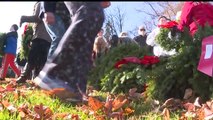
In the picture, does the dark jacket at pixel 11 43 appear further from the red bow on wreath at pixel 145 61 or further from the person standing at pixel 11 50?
the red bow on wreath at pixel 145 61

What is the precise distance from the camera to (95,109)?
2.33 m

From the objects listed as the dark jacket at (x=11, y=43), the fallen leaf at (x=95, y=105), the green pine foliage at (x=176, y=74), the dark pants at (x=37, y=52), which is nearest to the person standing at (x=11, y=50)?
the dark jacket at (x=11, y=43)

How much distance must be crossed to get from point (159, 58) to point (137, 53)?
977mm

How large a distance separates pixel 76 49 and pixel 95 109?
511 mm

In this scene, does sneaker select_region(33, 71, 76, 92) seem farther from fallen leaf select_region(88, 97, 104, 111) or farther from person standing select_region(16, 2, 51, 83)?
person standing select_region(16, 2, 51, 83)

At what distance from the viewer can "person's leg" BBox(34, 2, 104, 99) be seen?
104 inches

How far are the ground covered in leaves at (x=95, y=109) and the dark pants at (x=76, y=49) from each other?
129 mm

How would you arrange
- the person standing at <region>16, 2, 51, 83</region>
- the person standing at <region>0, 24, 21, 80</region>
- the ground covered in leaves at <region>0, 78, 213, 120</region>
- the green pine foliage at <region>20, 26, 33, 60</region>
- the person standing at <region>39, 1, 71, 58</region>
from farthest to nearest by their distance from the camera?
the person standing at <region>0, 24, 21, 80</region>, the green pine foliage at <region>20, 26, 33, 60</region>, the person standing at <region>16, 2, 51, 83</region>, the person standing at <region>39, 1, 71, 58</region>, the ground covered in leaves at <region>0, 78, 213, 120</region>

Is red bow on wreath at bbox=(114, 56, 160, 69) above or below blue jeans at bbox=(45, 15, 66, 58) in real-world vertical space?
below

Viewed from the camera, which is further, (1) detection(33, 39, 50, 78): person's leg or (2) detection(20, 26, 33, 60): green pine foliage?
(2) detection(20, 26, 33, 60): green pine foliage

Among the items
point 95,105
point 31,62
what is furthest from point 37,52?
point 95,105

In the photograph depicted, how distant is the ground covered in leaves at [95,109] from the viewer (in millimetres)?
2111

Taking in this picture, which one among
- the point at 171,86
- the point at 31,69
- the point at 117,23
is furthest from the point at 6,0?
the point at 117,23

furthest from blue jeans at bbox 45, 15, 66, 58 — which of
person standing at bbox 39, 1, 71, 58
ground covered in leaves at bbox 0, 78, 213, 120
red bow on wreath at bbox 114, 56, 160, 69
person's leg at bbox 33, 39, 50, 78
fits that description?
person's leg at bbox 33, 39, 50, 78
